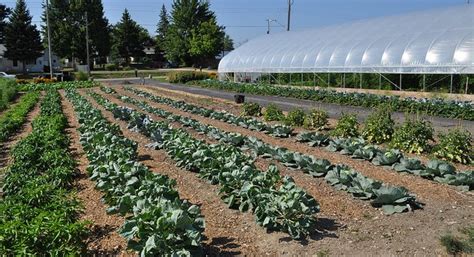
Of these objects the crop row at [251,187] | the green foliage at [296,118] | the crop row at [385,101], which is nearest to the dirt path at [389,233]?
the crop row at [251,187]

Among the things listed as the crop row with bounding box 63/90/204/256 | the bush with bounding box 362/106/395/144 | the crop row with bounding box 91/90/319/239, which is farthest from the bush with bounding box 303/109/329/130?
the crop row with bounding box 63/90/204/256

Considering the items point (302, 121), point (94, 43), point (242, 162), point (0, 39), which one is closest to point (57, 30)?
point (94, 43)

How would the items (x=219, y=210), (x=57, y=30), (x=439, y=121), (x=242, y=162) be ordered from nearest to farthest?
(x=219, y=210), (x=242, y=162), (x=439, y=121), (x=57, y=30)

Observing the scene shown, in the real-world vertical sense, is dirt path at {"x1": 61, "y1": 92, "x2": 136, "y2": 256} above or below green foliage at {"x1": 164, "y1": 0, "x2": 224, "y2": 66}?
below

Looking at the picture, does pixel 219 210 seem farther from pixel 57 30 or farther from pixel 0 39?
pixel 0 39

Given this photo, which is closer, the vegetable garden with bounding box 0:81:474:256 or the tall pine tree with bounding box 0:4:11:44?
the vegetable garden with bounding box 0:81:474:256

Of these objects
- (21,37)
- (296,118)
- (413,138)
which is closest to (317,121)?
(296,118)

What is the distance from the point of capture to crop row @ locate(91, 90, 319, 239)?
504cm

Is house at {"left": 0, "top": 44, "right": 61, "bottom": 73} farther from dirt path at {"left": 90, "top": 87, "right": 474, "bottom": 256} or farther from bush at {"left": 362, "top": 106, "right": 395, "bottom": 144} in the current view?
dirt path at {"left": 90, "top": 87, "right": 474, "bottom": 256}

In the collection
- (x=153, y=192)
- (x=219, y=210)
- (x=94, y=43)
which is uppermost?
(x=94, y=43)

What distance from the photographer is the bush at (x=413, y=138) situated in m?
9.70

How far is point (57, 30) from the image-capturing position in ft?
231

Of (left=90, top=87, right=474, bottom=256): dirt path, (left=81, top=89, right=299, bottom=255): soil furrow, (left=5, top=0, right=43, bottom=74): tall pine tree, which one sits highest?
(left=5, top=0, right=43, bottom=74): tall pine tree

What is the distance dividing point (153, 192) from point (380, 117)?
7512 mm
